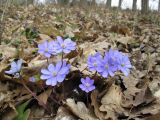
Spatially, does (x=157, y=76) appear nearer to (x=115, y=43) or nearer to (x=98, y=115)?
(x=98, y=115)

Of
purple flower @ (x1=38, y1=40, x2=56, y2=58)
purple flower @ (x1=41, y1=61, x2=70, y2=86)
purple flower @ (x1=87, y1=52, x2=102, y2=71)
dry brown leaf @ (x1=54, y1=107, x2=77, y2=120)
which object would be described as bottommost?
dry brown leaf @ (x1=54, y1=107, x2=77, y2=120)

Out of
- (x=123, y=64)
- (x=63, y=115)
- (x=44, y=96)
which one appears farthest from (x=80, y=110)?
(x=123, y=64)

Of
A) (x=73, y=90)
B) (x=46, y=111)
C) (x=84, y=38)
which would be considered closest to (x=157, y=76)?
(x=73, y=90)

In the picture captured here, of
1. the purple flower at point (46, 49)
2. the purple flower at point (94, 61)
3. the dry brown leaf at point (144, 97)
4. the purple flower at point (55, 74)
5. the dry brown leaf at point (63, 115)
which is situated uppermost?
the purple flower at point (46, 49)

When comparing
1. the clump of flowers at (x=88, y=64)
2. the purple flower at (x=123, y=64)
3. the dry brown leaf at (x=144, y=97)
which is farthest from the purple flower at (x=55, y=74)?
the dry brown leaf at (x=144, y=97)

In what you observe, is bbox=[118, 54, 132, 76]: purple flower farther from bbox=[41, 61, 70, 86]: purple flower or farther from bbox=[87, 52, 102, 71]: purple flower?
bbox=[41, 61, 70, 86]: purple flower

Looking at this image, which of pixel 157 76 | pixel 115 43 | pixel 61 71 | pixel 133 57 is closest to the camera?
pixel 61 71

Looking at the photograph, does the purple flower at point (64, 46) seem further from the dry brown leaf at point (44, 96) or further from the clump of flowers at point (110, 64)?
the dry brown leaf at point (44, 96)

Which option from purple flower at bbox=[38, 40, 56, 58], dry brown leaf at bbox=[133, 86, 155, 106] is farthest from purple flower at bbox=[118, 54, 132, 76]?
purple flower at bbox=[38, 40, 56, 58]

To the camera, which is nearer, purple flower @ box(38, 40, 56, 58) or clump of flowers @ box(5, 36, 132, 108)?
clump of flowers @ box(5, 36, 132, 108)
